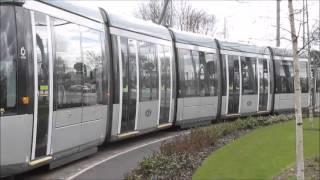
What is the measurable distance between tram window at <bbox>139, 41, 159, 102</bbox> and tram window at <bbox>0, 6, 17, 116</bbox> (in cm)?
631

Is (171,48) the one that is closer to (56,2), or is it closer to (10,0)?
(56,2)

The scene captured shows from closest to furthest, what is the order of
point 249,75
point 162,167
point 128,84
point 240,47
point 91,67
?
point 162,167 → point 91,67 → point 128,84 → point 240,47 → point 249,75

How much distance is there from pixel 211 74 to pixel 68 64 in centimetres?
1108

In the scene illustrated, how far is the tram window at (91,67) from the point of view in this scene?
493 inches

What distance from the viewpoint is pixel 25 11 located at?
9.88 meters

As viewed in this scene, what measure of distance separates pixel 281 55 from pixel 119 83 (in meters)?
15.1

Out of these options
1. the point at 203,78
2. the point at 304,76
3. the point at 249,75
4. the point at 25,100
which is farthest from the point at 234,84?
the point at 25,100

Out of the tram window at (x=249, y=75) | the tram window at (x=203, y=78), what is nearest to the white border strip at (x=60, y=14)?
the tram window at (x=203, y=78)

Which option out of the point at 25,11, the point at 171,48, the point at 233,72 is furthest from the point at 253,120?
the point at 25,11

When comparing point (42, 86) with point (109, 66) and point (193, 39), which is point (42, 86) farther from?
point (193, 39)

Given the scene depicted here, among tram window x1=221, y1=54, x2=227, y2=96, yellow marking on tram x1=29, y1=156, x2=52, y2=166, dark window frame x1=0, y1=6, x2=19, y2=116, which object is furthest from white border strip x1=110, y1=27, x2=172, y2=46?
tram window x1=221, y1=54, x2=227, y2=96

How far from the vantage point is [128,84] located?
14.9 m

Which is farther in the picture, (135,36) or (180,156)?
(135,36)

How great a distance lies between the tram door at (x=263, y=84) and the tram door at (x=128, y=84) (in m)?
11.7
